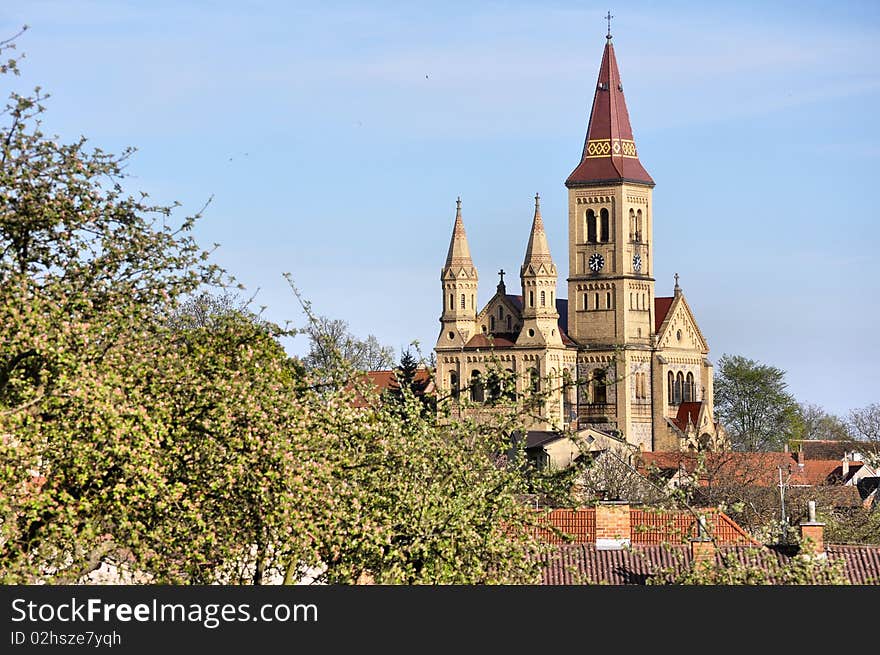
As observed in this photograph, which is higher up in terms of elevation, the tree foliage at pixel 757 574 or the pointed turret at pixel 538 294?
the pointed turret at pixel 538 294

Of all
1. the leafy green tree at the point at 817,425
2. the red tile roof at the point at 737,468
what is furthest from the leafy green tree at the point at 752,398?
the red tile roof at the point at 737,468

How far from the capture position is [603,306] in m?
126

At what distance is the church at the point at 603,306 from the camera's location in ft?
401

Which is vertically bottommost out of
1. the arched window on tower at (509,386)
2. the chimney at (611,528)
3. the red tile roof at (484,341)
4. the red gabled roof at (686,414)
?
the arched window on tower at (509,386)

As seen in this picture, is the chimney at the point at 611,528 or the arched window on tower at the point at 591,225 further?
the arched window on tower at the point at 591,225

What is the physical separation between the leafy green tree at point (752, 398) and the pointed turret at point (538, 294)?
27748 mm

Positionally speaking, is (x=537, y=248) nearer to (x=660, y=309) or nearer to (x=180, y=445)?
(x=660, y=309)

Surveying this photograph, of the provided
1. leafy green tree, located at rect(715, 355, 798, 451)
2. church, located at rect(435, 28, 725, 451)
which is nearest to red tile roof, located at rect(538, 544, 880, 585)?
church, located at rect(435, 28, 725, 451)

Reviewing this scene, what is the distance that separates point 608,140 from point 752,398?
33149 millimetres

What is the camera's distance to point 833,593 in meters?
12.7

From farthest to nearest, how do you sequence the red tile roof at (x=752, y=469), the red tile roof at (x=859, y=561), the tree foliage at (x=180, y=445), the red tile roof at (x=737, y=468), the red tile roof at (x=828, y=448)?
the red tile roof at (x=828, y=448)
the red tile roof at (x=752, y=469)
the red tile roof at (x=737, y=468)
the red tile roof at (x=859, y=561)
the tree foliage at (x=180, y=445)

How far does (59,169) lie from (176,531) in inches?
129

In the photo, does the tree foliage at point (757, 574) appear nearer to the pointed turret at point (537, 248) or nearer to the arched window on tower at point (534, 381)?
the arched window on tower at point (534, 381)

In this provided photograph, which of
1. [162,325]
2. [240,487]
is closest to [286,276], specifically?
[162,325]
